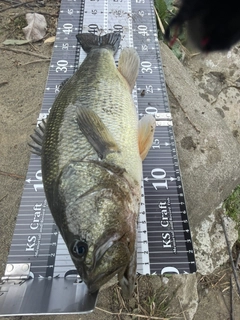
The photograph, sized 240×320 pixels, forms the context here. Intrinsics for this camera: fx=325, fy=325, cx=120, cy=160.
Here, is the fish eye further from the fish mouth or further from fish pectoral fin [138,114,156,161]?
fish pectoral fin [138,114,156,161]

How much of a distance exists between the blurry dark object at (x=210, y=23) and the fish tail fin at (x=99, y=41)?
2.40 metres

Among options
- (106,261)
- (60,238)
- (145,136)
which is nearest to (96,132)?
(145,136)

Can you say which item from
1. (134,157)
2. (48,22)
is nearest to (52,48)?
(48,22)

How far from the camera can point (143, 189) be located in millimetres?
3145

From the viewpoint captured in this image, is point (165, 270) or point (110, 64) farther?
point (110, 64)

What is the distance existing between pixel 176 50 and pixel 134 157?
9.02ft

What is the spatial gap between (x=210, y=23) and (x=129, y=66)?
202 centimetres

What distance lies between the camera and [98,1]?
4.64 m

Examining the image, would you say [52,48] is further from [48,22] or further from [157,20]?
[157,20]

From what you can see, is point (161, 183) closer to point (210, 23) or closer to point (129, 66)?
point (129, 66)

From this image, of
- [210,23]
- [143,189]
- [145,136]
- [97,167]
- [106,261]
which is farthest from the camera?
[143,189]

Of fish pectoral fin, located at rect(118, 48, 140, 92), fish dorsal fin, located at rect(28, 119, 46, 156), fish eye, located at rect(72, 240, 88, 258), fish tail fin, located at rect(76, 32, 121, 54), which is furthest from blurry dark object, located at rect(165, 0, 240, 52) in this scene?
fish tail fin, located at rect(76, 32, 121, 54)

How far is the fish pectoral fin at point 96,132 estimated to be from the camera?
2359mm

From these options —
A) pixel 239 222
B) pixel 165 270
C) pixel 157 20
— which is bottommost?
pixel 239 222
